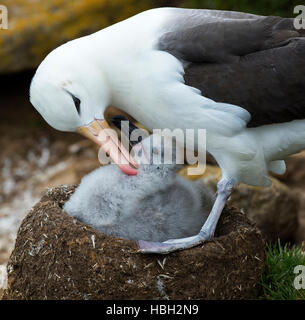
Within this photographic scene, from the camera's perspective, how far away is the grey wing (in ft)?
11.9

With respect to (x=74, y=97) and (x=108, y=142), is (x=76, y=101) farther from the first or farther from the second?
(x=108, y=142)

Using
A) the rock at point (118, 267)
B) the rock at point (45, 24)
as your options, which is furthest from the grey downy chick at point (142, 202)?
the rock at point (45, 24)

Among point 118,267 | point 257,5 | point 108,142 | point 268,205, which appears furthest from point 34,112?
point 118,267

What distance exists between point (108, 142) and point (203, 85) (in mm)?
678

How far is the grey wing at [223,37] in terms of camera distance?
3.62 metres

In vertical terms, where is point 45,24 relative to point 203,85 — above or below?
below

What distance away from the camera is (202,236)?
363cm

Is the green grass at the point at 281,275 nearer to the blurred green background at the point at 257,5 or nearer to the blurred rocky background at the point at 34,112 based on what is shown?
the blurred rocky background at the point at 34,112

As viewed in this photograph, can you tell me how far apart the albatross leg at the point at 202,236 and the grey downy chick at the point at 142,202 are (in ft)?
0.62

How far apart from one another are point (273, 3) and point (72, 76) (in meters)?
4.05

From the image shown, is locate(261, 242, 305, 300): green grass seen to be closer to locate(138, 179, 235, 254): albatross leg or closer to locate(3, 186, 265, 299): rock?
locate(3, 186, 265, 299): rock

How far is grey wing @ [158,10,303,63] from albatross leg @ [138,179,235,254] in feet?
2.53

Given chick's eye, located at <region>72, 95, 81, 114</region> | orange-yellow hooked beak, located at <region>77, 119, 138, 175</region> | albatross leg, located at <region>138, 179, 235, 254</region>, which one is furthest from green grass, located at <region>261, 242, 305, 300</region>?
chick's eye, located at <region>72, 95, 81, 114</region>

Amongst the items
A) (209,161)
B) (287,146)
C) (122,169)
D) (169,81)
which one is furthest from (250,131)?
(209,161)
